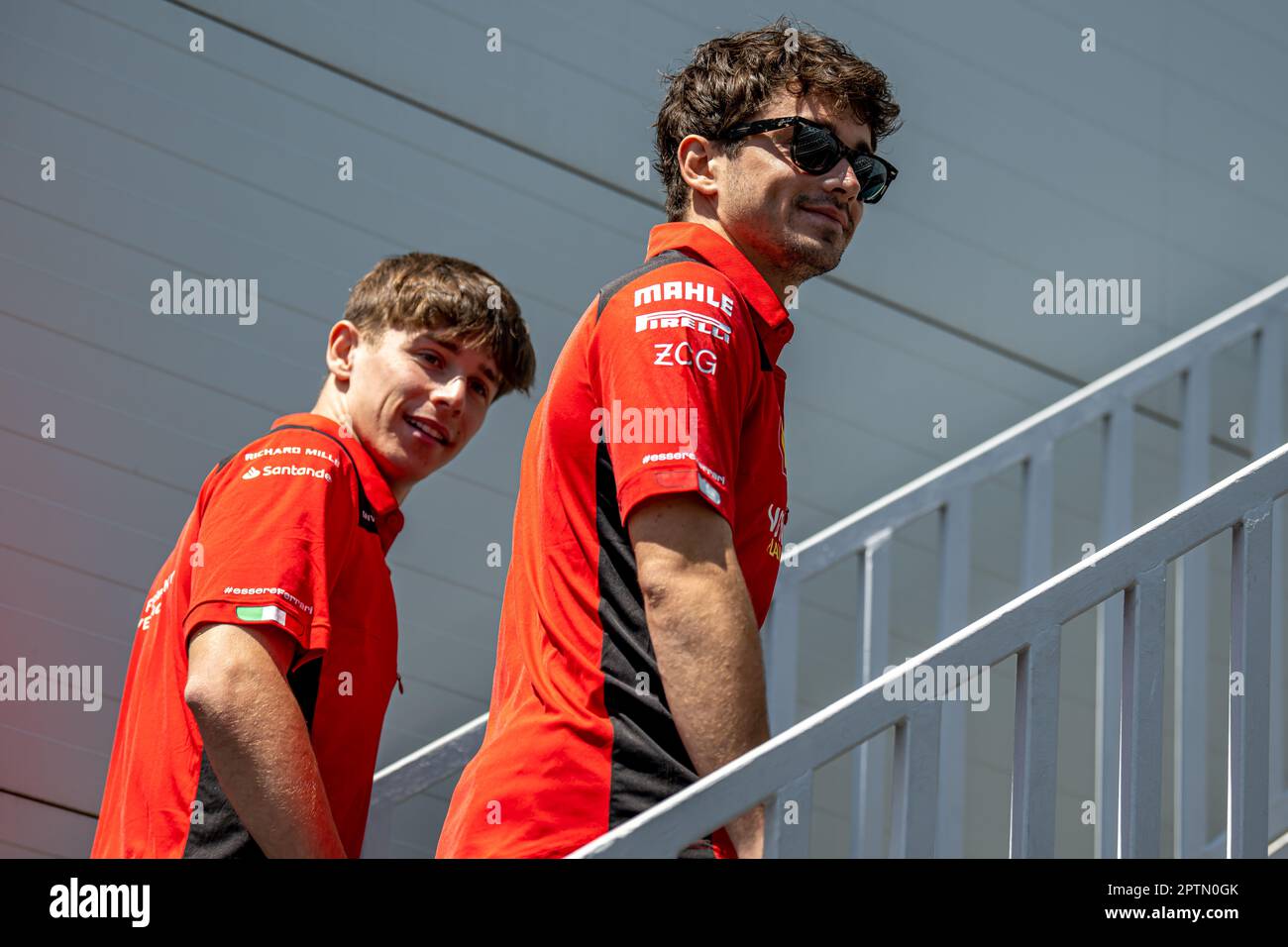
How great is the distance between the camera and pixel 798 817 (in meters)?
1.93

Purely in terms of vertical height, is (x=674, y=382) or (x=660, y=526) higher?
(x=674, y=382)

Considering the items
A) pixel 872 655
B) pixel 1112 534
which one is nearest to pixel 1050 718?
pixel 872 655

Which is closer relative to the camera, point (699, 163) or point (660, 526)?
point (660, 526)

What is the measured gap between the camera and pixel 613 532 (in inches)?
78.6

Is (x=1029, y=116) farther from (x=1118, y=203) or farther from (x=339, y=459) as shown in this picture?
(x=339, y=459)

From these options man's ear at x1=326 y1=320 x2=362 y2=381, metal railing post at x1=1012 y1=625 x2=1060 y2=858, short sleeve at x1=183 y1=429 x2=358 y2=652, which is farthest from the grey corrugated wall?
metal railing post at x1=1012 y1=625 x2=1060 y2=858

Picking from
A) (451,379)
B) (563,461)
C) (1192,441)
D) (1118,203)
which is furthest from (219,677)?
(1118,203)

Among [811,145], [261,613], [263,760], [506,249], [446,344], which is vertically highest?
[506,249]

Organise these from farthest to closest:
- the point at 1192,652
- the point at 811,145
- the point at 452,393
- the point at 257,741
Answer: the point at 1192,652 < the point at 452,393 < the point at 811,145 < the point at 257,741

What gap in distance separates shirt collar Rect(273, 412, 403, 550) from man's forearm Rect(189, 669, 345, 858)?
1.59 feet

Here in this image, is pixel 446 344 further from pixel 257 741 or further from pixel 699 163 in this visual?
pixel 257 741

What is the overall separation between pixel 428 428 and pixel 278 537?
491mm

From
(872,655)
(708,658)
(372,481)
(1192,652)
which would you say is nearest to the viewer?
(708,658)
